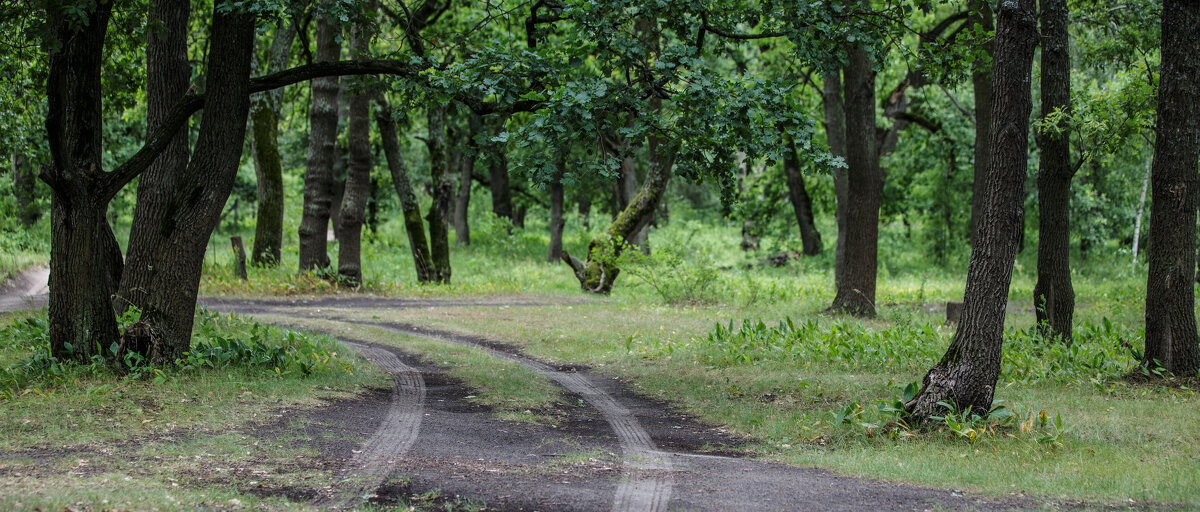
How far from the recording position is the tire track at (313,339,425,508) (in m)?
4.99

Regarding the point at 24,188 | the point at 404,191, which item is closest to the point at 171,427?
the point at 404,191

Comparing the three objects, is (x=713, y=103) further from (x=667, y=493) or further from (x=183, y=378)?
(x=183, y=378)

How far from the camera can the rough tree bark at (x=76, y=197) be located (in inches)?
305

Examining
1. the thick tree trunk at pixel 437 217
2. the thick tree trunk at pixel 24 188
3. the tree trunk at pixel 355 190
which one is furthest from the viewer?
the thick tree trunk at pixel 24 188

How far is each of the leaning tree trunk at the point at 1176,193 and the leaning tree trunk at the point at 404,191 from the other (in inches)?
555

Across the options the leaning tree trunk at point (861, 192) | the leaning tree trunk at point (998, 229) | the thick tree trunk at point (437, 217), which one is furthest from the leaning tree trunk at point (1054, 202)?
the thick tree trunk at point (437, 217)

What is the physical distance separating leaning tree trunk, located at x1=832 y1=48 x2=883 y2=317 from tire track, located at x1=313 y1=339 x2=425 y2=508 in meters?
7.33

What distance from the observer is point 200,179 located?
27.0ft

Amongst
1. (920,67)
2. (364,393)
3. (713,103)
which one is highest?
(920,67)

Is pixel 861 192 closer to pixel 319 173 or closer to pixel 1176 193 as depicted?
pixel 1176 193

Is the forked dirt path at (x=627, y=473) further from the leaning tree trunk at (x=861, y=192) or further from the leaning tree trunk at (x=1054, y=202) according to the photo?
the leaning tree trunk at (x=861, y=192)

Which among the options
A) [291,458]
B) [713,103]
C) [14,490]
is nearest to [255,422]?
[291,458]

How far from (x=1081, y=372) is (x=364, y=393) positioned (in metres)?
7.15

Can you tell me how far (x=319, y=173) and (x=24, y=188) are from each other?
488 inches
